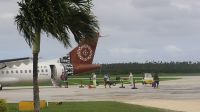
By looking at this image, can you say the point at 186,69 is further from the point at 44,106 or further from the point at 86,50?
the point at 44,106

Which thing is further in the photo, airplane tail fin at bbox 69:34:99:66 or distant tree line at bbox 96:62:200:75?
distant tree line at bbox 96:62:200:75

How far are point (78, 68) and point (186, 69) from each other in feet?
287

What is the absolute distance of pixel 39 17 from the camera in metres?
13.8

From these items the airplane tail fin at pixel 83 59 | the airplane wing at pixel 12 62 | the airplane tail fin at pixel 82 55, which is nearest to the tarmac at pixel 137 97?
the airplane wing at pixel 12 62

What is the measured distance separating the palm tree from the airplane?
38.7 meters

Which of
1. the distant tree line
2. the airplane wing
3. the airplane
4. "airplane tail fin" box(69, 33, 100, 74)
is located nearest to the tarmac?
the airplane wing

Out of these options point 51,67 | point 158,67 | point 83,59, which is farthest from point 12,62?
point 158,67

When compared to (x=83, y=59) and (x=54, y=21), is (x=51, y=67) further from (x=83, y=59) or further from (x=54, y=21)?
(x=54, y=21)

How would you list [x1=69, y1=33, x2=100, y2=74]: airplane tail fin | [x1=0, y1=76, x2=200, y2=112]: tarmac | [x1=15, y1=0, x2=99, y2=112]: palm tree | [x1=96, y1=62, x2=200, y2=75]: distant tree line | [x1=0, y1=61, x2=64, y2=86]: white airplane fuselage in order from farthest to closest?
[x1=96, y1=62, x2=200, y2=75]: distant tree line, [x1=69, y1=33, x2=100, y2=74]: airplane tail fin, [x1=0, y1=61, x2=64, y2=86]: white airplane fuselage, [x1=0, y1=76, x2=200, y2=112]: tarmac, [x1=15, y1=0, x2=99, y2=112]: palm tree

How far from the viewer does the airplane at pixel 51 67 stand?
2156 inches

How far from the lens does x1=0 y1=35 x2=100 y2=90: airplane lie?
54750 mm

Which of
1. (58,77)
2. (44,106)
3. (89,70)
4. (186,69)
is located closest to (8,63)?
(58,77)

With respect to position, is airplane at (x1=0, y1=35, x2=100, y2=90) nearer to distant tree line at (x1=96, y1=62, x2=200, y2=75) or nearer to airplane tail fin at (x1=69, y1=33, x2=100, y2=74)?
airplane tail fin at (x1=69, y1=33, x2=100, y2=74)

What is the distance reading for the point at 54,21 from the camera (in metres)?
13.7
